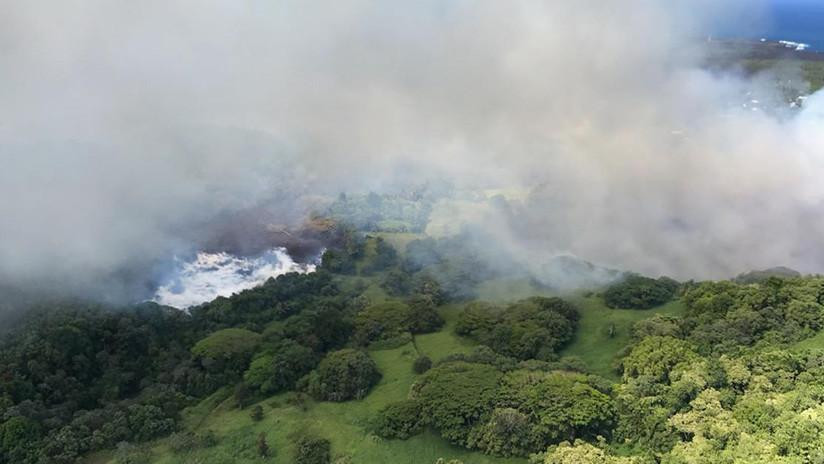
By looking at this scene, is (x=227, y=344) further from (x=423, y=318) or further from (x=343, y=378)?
(x=423, y=318)

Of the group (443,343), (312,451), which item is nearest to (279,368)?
(312,451)

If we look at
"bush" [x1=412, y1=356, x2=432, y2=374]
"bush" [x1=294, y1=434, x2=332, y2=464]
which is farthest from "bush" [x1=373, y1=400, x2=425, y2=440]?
"bush" [x1=412, y1=356, x2=432, y2=374]

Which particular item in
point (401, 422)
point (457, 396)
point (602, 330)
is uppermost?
point (602, 330)

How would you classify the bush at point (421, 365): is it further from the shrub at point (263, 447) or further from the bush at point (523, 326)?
the shrub at point (263, 447)

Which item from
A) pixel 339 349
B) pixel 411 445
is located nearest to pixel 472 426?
pixel 411 445

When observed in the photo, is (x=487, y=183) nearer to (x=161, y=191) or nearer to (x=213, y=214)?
(x=213, y=214)
